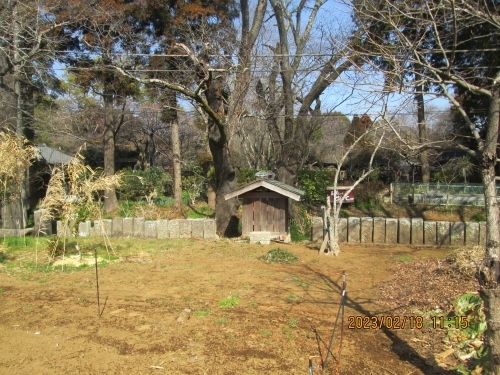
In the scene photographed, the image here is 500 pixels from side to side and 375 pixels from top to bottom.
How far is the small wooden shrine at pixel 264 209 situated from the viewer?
12.3 m

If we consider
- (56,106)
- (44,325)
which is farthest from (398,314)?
(56,106)

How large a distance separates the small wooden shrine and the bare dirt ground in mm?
2864

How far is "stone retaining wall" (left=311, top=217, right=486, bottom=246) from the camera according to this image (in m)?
11.1

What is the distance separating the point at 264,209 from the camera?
1240cm

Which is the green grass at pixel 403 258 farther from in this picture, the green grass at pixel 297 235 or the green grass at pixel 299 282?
the green grass at pixel 297 235

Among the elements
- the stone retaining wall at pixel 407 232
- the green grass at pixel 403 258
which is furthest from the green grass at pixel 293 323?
the stone retaining wall at pixel 407 232

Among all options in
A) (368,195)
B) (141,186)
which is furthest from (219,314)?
(141,186)

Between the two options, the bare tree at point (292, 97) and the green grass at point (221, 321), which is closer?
the green grass at point (221, 321)

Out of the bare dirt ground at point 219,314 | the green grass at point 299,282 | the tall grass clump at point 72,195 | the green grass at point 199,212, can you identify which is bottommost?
the bare dirt ground at point 219,314

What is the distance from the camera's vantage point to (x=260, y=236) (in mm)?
11773

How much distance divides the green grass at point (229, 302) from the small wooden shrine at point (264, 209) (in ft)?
19.5

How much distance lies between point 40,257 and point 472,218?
14.3 m

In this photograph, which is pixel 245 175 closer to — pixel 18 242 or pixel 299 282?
pixel 18 242

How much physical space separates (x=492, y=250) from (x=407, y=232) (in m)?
7.99
